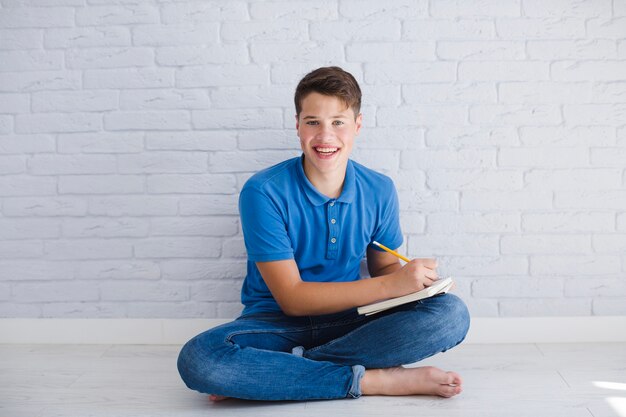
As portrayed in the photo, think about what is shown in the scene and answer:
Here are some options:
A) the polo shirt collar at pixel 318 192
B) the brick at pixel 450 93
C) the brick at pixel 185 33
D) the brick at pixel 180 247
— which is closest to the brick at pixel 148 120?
the brick at pixel 185 33

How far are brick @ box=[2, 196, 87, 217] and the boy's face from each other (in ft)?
2.62

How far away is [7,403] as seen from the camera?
5.49 ft

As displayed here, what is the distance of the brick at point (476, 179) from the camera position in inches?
81.7

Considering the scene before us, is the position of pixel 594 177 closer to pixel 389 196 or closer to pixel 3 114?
pixel 389 196

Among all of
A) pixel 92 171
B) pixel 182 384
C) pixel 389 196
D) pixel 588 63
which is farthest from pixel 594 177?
pixel 92 171

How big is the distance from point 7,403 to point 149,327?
0.54 meters

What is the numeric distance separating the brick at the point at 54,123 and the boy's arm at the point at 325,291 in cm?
78

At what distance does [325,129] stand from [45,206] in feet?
3.15

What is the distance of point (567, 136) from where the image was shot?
2.06 meters

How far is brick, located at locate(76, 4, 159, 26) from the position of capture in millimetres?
2057

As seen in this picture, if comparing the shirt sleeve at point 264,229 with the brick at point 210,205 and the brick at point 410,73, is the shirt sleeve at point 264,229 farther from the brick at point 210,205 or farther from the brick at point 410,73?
the brick at point 410,73

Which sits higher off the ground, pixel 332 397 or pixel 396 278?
pixel 396 278

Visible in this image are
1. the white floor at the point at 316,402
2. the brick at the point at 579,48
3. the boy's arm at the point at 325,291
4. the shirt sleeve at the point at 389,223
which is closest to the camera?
the white floor at the point at 316,402

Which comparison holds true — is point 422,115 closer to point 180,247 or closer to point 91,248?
point 180,247
